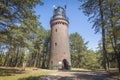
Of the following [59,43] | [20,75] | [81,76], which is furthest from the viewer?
[59,43]

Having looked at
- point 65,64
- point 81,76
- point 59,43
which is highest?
point 59,43

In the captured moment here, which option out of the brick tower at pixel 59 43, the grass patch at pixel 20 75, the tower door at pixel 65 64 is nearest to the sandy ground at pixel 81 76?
the grass patch at pixel 20 75

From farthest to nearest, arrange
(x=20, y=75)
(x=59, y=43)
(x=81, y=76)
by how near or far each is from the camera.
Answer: (x=59, y=43), (x=20, y=75), (x=81, y=76)

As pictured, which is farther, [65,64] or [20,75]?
[65,64]

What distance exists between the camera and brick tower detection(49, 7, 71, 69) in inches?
1206

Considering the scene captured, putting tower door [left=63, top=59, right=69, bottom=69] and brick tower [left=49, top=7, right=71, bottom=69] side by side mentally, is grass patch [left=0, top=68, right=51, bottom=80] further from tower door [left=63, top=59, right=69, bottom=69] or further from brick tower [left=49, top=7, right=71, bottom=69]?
tower door [left=63, top=59, right=69, bottom=69]

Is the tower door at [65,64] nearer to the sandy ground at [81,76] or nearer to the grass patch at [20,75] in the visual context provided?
the grass patch at [20,75]

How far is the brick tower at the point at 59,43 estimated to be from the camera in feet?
101


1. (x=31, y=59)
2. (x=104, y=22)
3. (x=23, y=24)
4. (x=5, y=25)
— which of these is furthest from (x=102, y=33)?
(x=31, y=59)

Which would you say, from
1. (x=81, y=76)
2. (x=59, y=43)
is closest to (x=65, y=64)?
(x=59, y=43)

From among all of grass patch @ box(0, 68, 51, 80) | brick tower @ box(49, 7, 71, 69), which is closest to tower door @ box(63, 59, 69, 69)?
brick tower @ box(49, 7, 71, 69)

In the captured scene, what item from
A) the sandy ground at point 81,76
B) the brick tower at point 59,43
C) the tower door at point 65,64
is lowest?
the sandy ground at point 81,76

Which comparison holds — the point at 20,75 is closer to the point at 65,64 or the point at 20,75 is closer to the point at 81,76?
the point at 81,76

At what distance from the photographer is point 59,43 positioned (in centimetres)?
3138
